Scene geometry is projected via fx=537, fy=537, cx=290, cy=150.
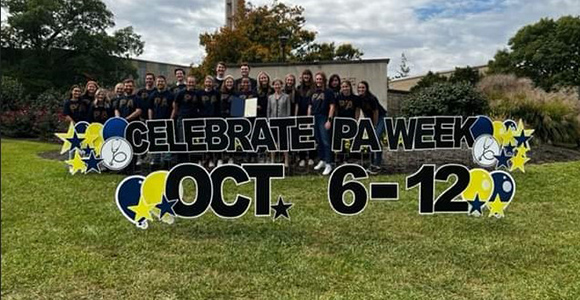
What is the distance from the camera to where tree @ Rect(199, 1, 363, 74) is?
2686cm

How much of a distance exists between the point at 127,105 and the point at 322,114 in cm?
351

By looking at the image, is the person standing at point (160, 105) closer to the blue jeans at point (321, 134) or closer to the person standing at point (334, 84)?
the person standing at point (334, 84)

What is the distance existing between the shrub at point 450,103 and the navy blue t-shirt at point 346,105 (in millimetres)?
6569

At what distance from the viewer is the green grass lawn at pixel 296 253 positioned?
3.98 metres

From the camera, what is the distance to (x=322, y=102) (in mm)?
7234

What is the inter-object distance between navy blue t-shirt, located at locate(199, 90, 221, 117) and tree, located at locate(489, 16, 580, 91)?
29576mm

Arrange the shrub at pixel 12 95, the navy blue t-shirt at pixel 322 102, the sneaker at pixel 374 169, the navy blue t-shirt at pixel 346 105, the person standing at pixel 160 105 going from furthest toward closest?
the shrub at pixel 12 95 → the sneaker at pixel 374 169 → the person standing at pixel 160 105 → the navy blue t-shirt at pixel 346 105 → the navy blue t-shirt at pixel 322 102

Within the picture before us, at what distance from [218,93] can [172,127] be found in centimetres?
209

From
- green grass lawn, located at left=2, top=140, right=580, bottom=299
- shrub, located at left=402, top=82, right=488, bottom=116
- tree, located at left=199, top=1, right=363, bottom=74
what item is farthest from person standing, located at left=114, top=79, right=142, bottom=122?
tree, located at left=199, top=1, right=363, bottom=74

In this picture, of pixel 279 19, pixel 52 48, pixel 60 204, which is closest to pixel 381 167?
pixel 60 204

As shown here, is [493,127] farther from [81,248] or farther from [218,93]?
[81,248]

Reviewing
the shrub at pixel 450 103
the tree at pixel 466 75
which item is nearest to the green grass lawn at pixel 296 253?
the shrub at pixel 450 103

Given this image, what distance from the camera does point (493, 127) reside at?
609cm

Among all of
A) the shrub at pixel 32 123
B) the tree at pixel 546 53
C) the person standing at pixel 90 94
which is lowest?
the shrub at pixel 32 123
